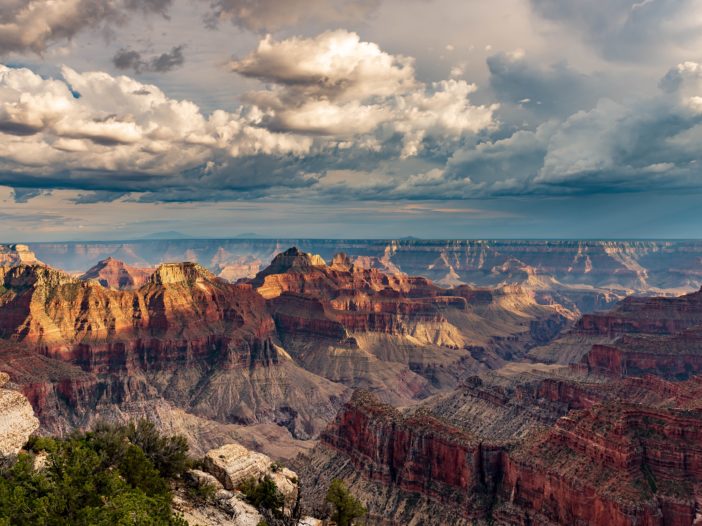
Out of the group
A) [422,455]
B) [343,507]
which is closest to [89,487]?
[343,507]

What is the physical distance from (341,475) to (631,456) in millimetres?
47147

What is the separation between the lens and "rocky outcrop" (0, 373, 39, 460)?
56678mm

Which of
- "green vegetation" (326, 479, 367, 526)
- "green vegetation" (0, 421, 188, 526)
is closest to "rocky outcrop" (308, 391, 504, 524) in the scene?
"green vegetation" (326, 479, 367, 526)

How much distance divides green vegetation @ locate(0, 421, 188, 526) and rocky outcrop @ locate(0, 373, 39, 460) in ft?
7.63

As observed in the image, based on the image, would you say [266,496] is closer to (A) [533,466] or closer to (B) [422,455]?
(B) [422,455]

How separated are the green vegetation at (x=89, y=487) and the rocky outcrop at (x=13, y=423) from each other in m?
2.33

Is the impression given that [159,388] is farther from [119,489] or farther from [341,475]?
[119,489]

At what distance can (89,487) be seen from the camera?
4453cm

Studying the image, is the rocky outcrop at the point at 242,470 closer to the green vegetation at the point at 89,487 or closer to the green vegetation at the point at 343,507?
the green vegetation at the point at 343,507

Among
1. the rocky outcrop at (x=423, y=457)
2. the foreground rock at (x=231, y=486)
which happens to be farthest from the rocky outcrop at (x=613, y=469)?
the foreground rock at (x=231, y=486)

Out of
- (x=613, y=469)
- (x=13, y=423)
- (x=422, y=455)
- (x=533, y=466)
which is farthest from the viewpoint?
(x=422, y=455)

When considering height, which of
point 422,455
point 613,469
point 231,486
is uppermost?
point 231,486

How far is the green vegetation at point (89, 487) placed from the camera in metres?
41.2

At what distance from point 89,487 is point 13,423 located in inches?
830
